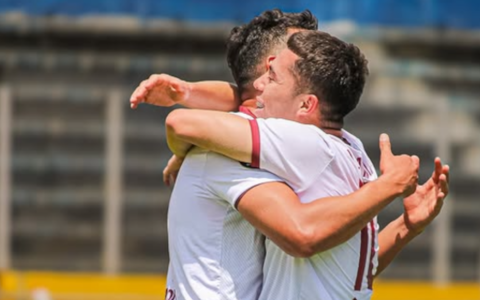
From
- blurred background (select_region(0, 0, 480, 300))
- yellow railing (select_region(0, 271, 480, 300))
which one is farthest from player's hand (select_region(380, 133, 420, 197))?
blurred background (select_region(0, 0, 480, 300))

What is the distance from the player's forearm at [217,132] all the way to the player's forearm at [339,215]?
228 mm

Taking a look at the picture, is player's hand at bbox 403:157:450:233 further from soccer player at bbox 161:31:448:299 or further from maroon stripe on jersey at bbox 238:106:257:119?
maroon stripe on jersey at bbox 238:106:257:119

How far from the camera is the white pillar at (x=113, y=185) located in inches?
336

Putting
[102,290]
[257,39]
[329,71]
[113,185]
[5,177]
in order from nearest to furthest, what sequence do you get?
[329,71], [257,39], [102,290], [5,177], [113,185]

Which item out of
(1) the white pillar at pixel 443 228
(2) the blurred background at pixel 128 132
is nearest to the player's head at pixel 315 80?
(2) the blurred background at pixel 128 132

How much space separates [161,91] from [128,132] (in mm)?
5436

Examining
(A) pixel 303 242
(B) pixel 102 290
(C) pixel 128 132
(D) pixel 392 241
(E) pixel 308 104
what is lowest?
(B) pixel 102 290

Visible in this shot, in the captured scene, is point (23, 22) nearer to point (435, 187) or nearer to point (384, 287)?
Answer: point (384, 287)

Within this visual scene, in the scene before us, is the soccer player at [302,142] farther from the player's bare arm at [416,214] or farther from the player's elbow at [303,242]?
the player's bare arm at [416,214]

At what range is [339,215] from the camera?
9.67 feet

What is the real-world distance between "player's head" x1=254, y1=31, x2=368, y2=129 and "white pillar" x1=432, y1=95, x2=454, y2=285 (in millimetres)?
5632

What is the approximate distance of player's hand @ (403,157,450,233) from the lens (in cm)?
335

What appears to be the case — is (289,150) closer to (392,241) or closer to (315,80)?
(315,80)

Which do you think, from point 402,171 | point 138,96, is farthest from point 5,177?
point 402,171
